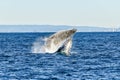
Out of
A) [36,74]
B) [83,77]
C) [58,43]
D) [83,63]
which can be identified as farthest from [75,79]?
[58,43]

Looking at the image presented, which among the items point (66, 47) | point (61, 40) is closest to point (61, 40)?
point (61, 40)

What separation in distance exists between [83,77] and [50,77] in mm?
2857

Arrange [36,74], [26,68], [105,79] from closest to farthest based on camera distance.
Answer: [105,79]
[36,74]
[26,68]

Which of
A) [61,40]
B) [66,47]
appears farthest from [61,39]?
[66,47]

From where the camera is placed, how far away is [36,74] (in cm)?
4825

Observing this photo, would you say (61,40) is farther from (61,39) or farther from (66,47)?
(66,47)

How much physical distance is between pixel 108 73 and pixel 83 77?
12.4 ft

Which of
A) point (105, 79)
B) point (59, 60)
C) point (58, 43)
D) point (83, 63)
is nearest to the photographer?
point (105, 79)

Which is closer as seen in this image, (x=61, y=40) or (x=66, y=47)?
(x=61, y=40)

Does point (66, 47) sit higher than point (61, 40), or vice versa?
point (61, 40)

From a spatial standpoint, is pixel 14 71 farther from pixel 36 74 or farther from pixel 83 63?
pixel 83 63

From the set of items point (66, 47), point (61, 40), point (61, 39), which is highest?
point (61, 39)

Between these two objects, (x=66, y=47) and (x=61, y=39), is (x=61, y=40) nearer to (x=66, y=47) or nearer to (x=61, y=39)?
(x=61, y=39)

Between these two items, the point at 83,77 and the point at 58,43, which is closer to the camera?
the point at 83,77
